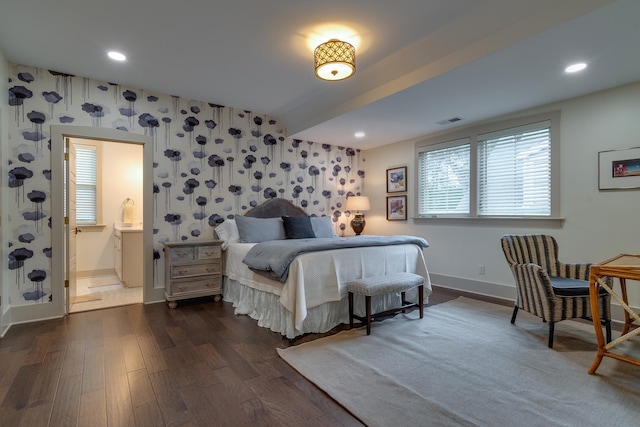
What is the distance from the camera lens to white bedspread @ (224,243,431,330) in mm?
2674

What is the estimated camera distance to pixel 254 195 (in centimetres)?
A: 474

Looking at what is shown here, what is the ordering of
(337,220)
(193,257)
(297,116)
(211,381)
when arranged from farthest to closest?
(337,220) < (297,116) < (193,257) < (211,381)

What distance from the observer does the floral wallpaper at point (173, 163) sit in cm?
323

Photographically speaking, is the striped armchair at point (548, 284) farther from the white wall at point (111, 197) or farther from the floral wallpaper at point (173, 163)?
the white wall at point (111, 197)

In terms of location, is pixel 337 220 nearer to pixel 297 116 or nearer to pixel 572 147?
pixel 297 116

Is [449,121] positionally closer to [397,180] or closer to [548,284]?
[397,180]

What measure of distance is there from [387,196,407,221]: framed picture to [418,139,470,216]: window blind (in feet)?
0.93

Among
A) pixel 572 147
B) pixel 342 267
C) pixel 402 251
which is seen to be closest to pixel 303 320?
pixel 342 267

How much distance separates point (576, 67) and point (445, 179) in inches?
84.6

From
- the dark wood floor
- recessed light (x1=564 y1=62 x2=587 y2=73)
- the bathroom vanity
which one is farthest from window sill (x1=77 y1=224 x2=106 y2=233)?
recessed light (x1=564 y1=62 x2=587 y2=73)

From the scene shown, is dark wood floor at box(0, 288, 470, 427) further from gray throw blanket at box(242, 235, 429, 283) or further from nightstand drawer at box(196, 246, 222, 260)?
nightstand drawer at box(196, 246, 222, 260)

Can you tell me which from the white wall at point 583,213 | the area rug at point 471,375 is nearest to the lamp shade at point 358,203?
the white wall at point 583,213

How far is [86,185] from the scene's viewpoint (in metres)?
5.46

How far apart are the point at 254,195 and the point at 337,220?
5.62ft
